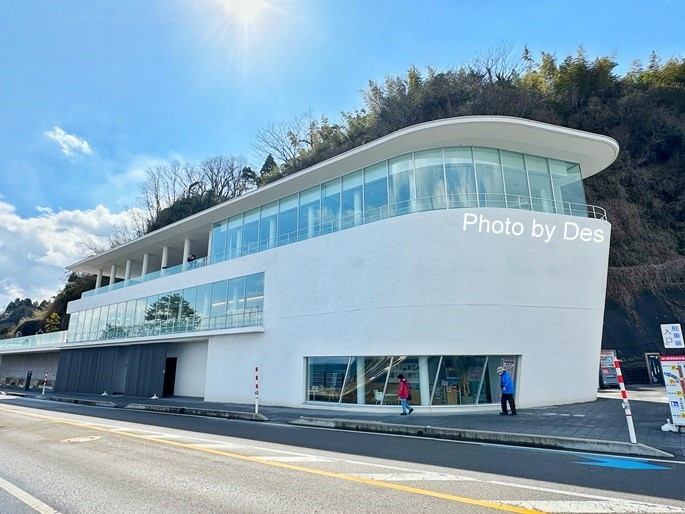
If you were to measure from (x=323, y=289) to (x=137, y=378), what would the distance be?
15647 mm

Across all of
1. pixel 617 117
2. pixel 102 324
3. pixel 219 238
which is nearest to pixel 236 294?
pixel 219 238

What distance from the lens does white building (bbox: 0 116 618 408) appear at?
13.9 meters

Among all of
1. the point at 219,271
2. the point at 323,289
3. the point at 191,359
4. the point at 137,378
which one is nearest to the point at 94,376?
the point at 137,378

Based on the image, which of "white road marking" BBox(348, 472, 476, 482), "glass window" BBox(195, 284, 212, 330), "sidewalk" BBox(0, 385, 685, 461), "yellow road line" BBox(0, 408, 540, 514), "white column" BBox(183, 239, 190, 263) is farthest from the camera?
"white column" BBox(183, 239, 190, 263)

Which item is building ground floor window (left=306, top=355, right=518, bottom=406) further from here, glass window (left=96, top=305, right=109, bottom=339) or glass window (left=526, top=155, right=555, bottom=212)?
glass window (left=96, top=305, right=109, bottom=339)

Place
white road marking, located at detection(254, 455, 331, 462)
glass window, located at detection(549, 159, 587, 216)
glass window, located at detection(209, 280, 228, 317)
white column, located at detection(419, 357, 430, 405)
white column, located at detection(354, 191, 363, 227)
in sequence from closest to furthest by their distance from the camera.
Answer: white road marking, located at detection(254, 455, 331, 462) → white column, located at detection(419, 357, 430, 405) → glass window, located at detection(549, 159, 587, 216) → white column, located at detection(354, 191, 363, 227) → glass window, located at detection(209, 280, 228, 317)

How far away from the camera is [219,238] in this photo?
2359 centimetres

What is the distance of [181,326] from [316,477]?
63.2 ft

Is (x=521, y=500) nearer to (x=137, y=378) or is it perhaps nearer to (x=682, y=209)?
(x=137, y=378)

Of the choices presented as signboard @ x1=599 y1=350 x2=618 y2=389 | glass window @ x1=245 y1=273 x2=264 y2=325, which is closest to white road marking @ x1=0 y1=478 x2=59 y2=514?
glass window @ x1=245 y1=273 x2=264 y2=325

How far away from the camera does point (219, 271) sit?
21719 millimetres

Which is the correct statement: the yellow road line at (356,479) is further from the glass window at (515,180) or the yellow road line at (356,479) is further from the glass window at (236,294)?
the glass window at (515,180)

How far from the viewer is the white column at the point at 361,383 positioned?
14.5 metres

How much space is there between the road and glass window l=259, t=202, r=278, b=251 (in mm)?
12176
